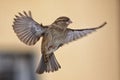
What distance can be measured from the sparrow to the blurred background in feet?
0.10

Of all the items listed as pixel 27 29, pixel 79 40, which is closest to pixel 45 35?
pixel 27 29

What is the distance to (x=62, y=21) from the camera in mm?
1656

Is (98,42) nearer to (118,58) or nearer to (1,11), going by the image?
(118,58)

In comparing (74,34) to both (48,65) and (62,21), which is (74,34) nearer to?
(62,21)

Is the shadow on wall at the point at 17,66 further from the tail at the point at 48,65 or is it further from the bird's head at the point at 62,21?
the bird's head at the point at 62,21

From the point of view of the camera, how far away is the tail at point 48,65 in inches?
64.4

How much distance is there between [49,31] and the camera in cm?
163

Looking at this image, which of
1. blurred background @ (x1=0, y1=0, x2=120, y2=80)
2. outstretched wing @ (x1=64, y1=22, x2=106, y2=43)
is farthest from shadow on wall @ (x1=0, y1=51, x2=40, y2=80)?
outstretched wing @ (x1=64, y1=22, x2=106, y2=43)

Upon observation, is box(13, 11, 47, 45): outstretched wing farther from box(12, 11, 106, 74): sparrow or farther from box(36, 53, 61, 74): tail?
box(36, 53, 61, 74): tail

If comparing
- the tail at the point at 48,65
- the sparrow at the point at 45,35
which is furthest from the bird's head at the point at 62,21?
the tail at the point at 48,65

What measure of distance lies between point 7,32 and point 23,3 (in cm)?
20

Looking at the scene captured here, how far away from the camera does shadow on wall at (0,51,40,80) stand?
1.60m

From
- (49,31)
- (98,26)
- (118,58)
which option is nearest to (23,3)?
(49,31)

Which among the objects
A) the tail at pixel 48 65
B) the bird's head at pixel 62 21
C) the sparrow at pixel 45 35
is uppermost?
the bird's head at pixel 62 21
